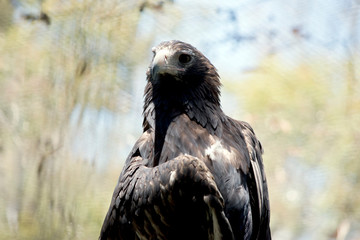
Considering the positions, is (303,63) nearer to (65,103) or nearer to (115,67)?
(115,67)

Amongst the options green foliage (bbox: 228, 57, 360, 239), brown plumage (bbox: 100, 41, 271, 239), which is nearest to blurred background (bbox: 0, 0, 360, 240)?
green foliage (bbox: 228, 57, 360, 239)

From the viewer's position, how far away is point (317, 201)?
19.9ft

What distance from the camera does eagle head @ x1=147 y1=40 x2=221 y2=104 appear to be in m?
3.27

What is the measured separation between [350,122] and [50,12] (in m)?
4.09

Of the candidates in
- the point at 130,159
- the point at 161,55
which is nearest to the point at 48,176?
the point at 130,159

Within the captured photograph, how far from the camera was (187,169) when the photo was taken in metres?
2.82

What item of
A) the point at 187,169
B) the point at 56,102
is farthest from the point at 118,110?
the point at 187,169

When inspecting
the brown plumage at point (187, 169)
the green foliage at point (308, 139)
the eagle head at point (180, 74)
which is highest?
the green foliage at point (308, 139)

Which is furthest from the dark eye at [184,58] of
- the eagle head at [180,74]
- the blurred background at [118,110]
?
the blurred background at [118,110]

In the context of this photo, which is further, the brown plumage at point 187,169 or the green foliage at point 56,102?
the green foliage at point 56,102

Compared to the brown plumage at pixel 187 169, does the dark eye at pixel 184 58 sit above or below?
above

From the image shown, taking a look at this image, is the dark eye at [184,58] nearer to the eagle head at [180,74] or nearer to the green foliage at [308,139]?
the eagle head at [180,74]

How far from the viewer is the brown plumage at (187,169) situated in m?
2.84

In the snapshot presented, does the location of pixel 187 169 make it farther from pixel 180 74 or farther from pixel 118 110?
pixel 118 110
